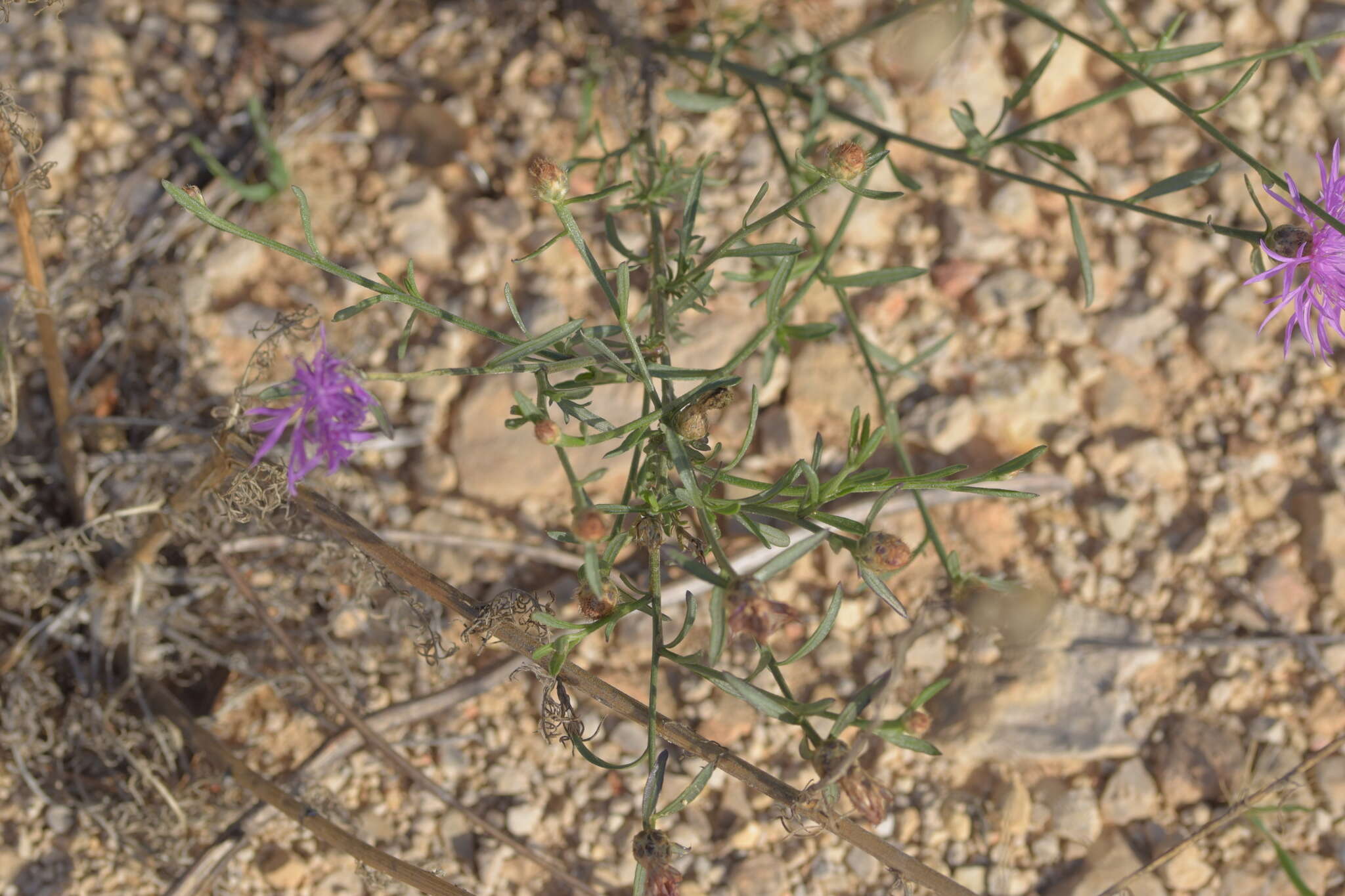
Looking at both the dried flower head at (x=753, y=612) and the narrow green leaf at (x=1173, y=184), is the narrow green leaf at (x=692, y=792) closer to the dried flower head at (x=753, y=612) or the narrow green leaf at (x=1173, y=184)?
the dried flower head at (x=753, y=612)

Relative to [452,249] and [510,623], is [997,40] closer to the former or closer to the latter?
[452,249]

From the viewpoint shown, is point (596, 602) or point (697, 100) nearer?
point (596, 602)

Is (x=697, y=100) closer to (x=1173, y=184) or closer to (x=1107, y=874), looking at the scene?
(x=1173, y=184)

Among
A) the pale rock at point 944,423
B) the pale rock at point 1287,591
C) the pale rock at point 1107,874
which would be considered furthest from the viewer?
the pale rock at point 944,423

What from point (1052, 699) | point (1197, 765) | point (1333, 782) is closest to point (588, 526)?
point (1052, 699)

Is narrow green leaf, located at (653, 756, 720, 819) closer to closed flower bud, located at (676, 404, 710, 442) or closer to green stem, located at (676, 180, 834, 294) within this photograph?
closed flower bud, located at (676, 404, 710, 442)

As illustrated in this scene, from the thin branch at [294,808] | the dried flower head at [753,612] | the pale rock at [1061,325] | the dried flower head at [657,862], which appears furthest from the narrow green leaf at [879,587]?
the pale rock at [1061,325]
